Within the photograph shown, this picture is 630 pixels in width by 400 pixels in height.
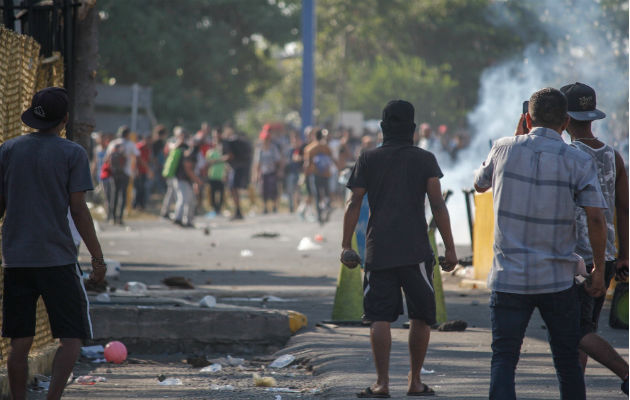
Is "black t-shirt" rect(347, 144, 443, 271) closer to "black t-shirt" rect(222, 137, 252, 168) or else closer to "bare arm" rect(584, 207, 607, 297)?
"bare arm" rect(584, 207, 607, 297)

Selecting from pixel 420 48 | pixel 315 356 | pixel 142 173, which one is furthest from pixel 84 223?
pixel 420 48

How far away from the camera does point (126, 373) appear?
7145mm

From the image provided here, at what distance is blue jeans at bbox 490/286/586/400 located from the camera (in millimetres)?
4758

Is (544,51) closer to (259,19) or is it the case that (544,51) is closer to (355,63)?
(259,19)

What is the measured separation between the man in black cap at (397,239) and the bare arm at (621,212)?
93 cm

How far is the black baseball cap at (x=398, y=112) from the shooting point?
6.01m

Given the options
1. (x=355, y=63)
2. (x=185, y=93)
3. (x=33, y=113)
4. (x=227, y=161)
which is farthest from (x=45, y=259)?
(x=355, y=63)

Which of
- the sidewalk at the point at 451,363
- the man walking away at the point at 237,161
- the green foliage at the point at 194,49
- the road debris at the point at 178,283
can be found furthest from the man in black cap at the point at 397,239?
the green foliage at the point at 194,49

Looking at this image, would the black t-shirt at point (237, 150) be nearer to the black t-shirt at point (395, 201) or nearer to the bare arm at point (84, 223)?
the black t-shirt at point (395, 201)

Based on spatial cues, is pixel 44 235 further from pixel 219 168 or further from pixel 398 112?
pixel 219 168

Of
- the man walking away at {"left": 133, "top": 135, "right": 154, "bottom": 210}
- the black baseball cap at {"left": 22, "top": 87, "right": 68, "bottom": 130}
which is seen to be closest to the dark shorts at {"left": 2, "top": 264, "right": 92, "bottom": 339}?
the black baseball cap at {"left": 22, "top": 87, "right": 68, "bottom": 130}

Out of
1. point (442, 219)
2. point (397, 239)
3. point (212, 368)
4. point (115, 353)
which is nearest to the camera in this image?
point (397, 239)

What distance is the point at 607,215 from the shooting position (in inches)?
227

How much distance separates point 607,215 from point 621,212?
0.21 m
